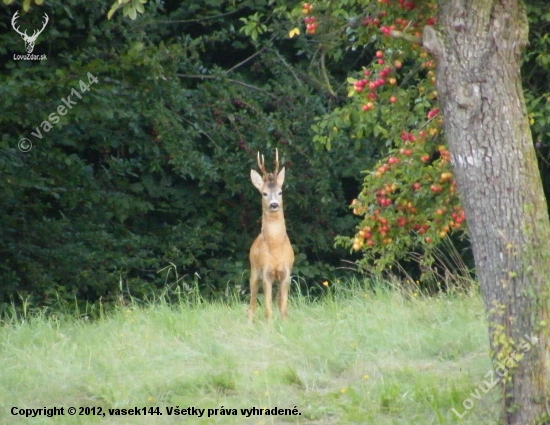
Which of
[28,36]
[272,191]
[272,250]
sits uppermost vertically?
[28,36]

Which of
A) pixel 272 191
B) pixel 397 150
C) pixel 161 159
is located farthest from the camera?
pixel 161 159

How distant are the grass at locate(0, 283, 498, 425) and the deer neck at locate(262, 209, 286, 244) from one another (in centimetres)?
74

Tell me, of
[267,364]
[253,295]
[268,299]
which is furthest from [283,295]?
[267,364]

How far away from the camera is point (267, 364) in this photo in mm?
7199

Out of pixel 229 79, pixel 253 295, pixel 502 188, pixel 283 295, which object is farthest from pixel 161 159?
pixel 502 188

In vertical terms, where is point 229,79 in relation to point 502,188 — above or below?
above

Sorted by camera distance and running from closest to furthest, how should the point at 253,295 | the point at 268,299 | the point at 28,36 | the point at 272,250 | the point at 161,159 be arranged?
the point at 268,299, the point at 253,295, the point at 272,250, the point at 28,36, the point at 161,159

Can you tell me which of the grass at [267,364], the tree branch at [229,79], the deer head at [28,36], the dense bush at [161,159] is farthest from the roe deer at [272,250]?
the tree branch at [229,79]

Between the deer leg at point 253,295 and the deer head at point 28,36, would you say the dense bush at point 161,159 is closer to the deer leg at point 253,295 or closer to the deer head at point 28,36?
the deer head at point 28,36

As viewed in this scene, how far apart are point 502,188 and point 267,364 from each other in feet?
7.73

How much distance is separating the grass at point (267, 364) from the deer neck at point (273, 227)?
0.74 m

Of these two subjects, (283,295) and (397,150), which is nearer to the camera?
(397,150)

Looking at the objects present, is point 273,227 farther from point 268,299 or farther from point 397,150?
point 397,150

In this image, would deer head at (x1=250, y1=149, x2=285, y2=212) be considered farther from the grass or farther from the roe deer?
the grass
